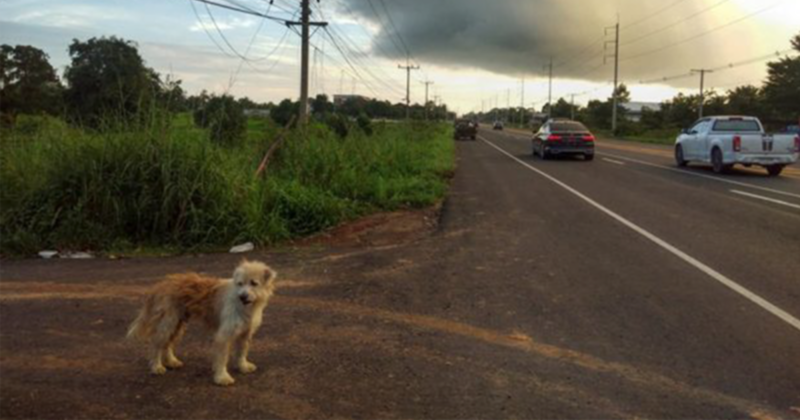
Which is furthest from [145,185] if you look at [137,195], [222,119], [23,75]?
[23,75]

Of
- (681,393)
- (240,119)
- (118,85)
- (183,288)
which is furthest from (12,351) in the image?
(240,119)

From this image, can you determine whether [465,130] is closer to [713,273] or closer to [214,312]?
[713,273]

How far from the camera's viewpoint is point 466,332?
565 cm

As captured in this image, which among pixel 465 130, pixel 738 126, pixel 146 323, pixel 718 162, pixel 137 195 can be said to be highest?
pixel 465 130

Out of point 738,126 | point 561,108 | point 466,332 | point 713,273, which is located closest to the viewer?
point 466,332

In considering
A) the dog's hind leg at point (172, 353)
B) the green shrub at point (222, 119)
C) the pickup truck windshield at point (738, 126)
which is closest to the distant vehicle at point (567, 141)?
the pickup truck windshield at point (738, 126)

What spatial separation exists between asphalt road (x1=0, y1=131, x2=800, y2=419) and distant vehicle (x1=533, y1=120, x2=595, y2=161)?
1758cm

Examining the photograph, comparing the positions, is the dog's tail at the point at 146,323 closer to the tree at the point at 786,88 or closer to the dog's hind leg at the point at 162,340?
the dog's hind leg at the point at 162,340

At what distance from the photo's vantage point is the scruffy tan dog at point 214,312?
14.8 ft

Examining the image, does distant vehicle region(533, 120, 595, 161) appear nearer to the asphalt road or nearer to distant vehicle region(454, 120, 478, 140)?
the asphalt road

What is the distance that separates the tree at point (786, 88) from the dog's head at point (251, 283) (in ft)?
232

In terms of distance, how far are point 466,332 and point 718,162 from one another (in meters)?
18.3

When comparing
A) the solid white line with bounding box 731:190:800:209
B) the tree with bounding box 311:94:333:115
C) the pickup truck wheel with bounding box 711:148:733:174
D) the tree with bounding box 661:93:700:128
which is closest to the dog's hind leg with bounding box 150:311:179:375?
the solid white line with bounding box 731:190:800:209

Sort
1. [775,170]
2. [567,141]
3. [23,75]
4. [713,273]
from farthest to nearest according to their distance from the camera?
[23,75]
[567,141]
[775,170]
[713,273]
